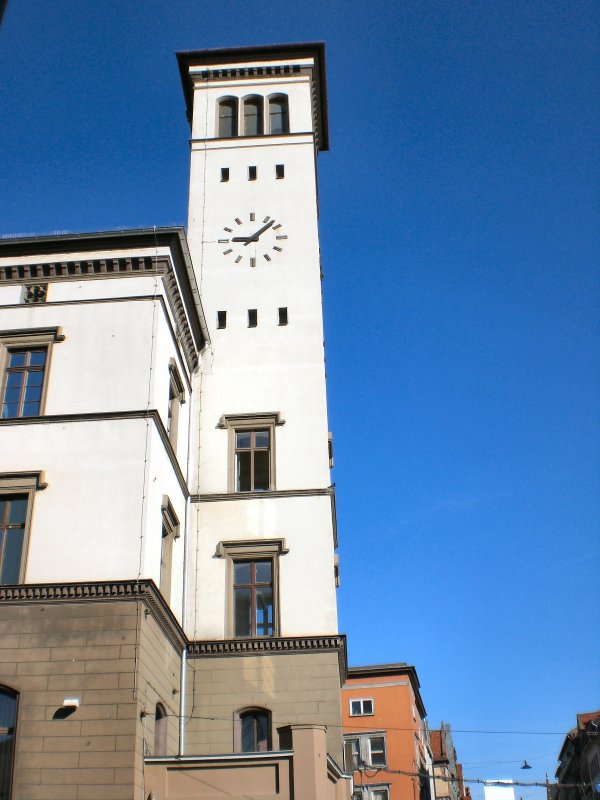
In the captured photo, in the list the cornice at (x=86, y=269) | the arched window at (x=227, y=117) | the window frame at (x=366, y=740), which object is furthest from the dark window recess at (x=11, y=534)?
the window frame at (x=366, y=740)

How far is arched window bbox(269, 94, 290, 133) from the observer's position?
3625 cm

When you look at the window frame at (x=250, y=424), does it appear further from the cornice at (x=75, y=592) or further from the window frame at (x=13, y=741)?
the window frame at (x=13, y=741)

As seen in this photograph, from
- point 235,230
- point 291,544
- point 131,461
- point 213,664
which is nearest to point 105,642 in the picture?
point 131,461

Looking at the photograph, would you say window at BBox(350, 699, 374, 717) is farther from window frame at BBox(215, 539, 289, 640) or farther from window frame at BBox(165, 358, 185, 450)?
window frame at BBox(165, 358, 185, 450)

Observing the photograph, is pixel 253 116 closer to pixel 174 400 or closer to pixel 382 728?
pixel 174 400

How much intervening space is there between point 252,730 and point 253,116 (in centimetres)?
2388

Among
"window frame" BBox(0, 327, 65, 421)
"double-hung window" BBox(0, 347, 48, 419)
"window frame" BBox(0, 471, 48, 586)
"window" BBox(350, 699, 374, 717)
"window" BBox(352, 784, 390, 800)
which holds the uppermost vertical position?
"window frame" BBox(0, 327, 65, 421)

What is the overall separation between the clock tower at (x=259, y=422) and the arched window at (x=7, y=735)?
575 cm

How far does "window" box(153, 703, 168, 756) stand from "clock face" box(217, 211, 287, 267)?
52.3 ft

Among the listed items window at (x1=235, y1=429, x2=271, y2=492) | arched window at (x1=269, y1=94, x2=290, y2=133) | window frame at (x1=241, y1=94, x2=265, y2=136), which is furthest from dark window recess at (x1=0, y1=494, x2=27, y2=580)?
arched window at (x1=269, y1=94, x2=290, y2=133)

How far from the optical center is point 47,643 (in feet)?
65.1

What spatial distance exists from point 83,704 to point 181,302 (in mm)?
11846

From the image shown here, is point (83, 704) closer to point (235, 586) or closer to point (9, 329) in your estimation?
point (235, 586)

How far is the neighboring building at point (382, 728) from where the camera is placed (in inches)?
2152
